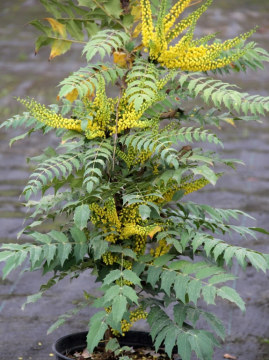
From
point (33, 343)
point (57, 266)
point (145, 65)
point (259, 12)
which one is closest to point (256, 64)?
point (145, 65)

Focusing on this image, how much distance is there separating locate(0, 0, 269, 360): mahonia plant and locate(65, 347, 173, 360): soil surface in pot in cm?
18

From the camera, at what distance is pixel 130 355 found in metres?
3.16

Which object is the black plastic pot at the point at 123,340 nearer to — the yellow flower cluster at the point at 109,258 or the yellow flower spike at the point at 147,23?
the yellow flower cluster at the point at 109,258

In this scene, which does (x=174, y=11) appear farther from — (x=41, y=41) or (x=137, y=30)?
(x=41, y=41)

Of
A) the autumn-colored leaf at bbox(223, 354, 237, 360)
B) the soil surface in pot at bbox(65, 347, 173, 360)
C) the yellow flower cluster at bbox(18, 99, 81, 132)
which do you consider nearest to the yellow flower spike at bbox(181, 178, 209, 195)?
the yellow flower cluster at bbox(18, 99, 81, 132)

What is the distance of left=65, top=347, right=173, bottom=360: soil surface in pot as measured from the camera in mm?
3064

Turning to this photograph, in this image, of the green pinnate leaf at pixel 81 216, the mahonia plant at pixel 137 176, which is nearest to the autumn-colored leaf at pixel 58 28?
the mahonia plant at pixel 137 176

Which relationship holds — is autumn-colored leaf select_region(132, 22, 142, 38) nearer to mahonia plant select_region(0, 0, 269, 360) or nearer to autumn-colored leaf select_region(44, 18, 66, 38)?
mahonia plant select_region(0, 0, 269, 360)

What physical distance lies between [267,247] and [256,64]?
94.8 inches

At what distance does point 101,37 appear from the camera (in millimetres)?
2820

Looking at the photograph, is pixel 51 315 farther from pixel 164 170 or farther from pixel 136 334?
pixel 164 170

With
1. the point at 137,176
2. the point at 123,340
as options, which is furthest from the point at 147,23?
the point at 123,340

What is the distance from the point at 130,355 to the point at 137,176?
3.01ft

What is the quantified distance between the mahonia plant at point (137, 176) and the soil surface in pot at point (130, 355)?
0.18m
